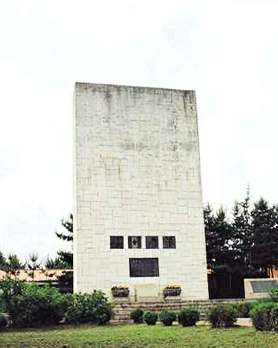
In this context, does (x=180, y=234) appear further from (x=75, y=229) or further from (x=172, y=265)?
(x=75, y=229)

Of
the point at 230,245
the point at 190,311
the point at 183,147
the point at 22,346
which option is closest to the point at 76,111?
the point at 183,147

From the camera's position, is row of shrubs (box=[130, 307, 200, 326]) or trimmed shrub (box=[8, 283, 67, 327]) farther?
trimmed shrub (box=[8, 283, 67, 327])

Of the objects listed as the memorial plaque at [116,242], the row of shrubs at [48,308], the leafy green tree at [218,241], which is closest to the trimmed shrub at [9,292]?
the row of shrubs at [48,308]

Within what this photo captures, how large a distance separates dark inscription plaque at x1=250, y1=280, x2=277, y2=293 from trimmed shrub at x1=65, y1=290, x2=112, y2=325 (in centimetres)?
952

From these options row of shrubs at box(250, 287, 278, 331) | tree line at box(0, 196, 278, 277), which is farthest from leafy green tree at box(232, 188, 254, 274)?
row of shrubs at box(250, 287, 278, 331)

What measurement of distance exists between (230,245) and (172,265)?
6.03m

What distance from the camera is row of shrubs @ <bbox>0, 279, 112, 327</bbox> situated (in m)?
21.1

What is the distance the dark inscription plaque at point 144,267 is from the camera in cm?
2809

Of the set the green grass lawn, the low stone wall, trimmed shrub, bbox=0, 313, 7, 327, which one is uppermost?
the low stone wall

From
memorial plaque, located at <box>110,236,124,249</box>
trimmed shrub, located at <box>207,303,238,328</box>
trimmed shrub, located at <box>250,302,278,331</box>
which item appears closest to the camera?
trimmed shrub, located at <box>250,302,278,331</box>

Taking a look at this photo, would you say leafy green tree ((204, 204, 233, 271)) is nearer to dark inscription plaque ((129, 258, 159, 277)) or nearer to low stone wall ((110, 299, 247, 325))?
dark inscription plaque ((129, 258, 159, 277))

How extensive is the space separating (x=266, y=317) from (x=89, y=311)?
27.8 feet

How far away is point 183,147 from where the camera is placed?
98.4 feet

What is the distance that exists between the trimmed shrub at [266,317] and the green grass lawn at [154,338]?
0.28 metres
